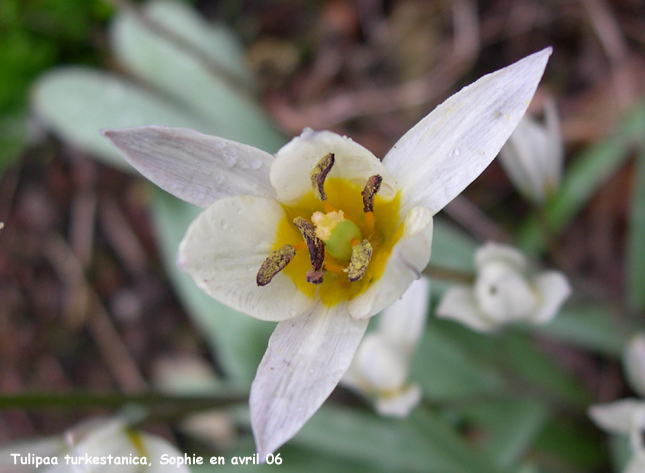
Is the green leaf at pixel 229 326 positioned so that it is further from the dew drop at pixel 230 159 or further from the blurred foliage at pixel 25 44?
the blurred foliage at pixel 25 44

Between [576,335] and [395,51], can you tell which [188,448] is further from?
[395,51]

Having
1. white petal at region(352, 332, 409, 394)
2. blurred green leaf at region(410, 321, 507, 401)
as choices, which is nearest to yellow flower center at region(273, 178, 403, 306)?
white petal at region(352, 332, 409, 394)

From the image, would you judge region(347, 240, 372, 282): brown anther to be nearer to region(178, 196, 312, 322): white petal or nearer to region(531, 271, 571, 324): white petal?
region(178, 196, 312, 322): white petal

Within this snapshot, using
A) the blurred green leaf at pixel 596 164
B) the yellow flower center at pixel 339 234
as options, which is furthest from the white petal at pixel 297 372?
the blurred green leaf at pixel 596 164

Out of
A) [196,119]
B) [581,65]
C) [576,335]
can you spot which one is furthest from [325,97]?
[576,335]

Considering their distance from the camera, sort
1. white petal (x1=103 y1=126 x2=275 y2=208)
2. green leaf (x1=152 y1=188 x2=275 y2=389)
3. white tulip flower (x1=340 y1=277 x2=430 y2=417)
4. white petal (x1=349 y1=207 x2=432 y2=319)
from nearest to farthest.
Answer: white petal (x1=349 y1=207 x2=432 y2=319)
white petal (x1=103 y1=126 x2=275 y2=208)
white tulip flower (x1=340 y1=277 x2=430 y2=417)
green leaf (x1=152 y1=188 x2=275 y2=389)

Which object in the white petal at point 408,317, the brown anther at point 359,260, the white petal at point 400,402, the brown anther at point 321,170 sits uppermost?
the brown anther at point 321,170

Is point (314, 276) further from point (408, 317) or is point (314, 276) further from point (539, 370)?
point (539, 370)
